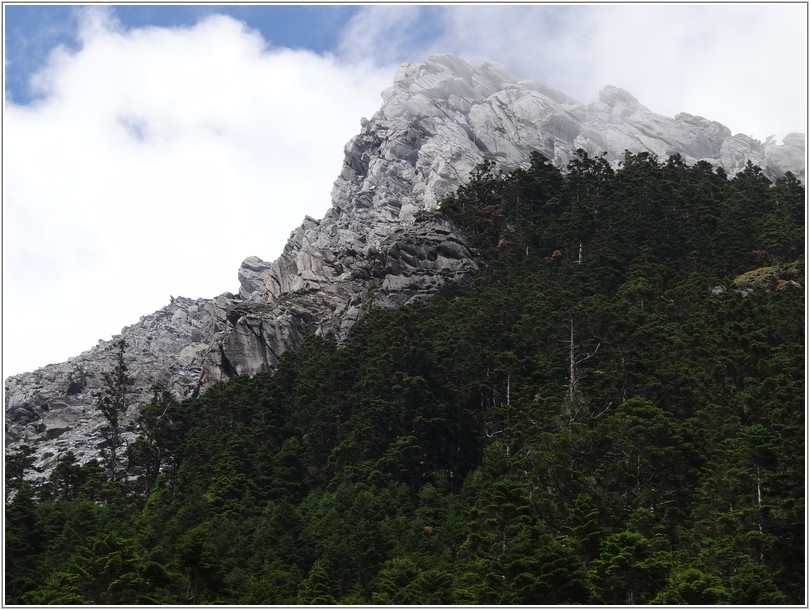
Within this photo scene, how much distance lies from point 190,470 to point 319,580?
25.4 metres

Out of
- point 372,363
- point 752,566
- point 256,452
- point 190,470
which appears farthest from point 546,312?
point 752,566

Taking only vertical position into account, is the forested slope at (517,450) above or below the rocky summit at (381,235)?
below

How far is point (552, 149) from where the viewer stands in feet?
414

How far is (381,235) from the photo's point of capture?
10425cm

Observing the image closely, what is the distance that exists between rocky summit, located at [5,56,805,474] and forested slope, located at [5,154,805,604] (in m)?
7.13

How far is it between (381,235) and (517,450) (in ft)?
174

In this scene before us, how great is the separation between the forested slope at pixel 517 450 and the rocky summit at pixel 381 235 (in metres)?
7.13

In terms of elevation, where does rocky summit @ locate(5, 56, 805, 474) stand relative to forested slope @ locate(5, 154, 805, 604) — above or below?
above

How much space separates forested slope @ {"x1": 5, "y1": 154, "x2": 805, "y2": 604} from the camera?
123 feet

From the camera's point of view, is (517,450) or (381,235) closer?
(517,450)

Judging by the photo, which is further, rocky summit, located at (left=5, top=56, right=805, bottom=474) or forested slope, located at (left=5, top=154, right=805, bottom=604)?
rocky summit, located at (left=5, top=56, right=805, bottom=474)

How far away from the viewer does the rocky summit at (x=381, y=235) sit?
86250mm

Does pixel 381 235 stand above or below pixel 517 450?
above

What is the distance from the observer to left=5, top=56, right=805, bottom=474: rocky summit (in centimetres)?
8625
